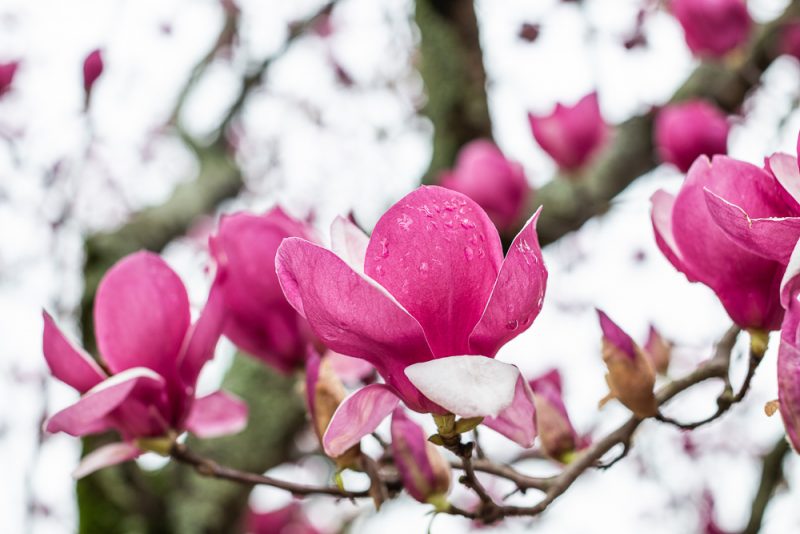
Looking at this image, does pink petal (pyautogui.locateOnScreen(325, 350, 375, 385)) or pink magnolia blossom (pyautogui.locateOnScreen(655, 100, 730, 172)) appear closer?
pink petal (pyautogui.locateOnScreen(325, 350, 375, 385))

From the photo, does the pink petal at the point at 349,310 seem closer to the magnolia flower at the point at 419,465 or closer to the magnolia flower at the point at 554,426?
the magnolia flower at the point at 419,465

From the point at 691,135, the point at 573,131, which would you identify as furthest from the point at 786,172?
the point at 573,131

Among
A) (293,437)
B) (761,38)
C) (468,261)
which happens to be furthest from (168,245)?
(468,261)

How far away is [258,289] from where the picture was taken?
2.34 feet

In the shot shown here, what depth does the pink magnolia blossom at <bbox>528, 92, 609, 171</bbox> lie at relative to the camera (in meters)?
1.55

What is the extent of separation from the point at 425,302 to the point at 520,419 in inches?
4.5

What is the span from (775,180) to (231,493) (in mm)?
1481

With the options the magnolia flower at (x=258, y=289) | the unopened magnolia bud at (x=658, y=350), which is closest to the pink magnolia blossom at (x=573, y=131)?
the unopened magnolia bud at (x=658, y=350)

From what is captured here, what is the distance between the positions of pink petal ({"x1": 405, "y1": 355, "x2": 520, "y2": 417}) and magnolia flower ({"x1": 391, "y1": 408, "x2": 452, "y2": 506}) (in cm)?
18

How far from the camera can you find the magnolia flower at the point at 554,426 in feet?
2.25

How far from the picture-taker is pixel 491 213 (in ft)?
4.79

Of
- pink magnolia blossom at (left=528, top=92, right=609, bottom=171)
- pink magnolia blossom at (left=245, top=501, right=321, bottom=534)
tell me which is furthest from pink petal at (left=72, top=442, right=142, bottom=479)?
pink magnolia blossom at (left=245, top=501, right=321, bottom=534)

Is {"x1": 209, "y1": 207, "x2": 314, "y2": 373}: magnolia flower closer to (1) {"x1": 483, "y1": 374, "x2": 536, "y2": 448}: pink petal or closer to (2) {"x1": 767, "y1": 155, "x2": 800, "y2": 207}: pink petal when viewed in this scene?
(1) {"x1": 483, "y1": 374, "x2": 536, "y2": 448}: pink petal

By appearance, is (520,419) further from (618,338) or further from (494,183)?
(494,183)
